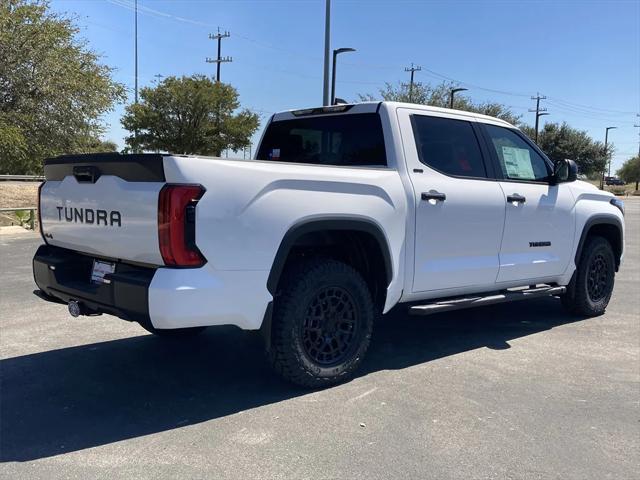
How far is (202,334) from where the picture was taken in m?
5.73

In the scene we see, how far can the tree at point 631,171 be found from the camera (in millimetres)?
82312

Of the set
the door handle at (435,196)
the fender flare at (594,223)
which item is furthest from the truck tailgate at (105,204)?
the fender flare at (594,223)

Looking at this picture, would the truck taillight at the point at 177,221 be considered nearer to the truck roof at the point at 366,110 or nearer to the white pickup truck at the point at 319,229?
the white pickup truck at the point at 319,229

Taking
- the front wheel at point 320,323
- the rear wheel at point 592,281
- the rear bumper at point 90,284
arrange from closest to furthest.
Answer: the rear bumper at point 90,284
the front wheel at point 320,323
the rear wheel at point 592,281

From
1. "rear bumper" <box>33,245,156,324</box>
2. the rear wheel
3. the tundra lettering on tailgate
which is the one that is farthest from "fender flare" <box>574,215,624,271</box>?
the tundra lettering on tailgate

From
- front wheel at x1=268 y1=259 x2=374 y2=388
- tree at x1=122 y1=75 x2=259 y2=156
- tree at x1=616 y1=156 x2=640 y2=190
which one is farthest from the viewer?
tree at x1=616 y1=156 x2=640 y2=190

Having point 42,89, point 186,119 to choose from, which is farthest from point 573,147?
point 42,89

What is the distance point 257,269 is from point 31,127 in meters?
17.8

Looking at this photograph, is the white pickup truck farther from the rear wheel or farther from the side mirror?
the rear wheel

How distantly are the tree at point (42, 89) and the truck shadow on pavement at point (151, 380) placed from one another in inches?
557

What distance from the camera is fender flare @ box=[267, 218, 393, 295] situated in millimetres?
3770

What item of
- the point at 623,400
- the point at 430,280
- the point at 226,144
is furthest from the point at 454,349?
the point at 226,144

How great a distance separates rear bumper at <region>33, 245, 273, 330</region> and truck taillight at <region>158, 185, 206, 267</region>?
102 millimetres

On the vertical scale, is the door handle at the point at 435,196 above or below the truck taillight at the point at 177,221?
above
